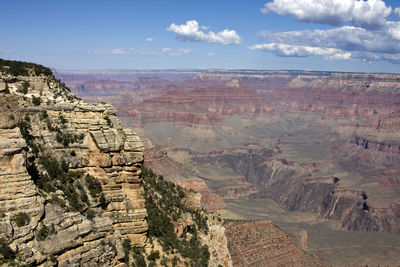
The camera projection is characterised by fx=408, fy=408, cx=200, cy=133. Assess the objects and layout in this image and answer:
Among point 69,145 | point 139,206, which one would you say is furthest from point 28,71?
point 139,206

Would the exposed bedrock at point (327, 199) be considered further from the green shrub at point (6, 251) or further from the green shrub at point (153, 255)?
the green shrub at point (6, 251)

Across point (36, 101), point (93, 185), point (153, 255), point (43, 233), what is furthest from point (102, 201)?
point (36, 101)

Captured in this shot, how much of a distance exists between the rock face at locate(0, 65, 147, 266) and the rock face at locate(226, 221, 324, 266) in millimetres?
35375

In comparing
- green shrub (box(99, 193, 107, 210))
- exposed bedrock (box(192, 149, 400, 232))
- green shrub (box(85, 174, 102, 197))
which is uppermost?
green shrub (box(85, 174, 102, 197))

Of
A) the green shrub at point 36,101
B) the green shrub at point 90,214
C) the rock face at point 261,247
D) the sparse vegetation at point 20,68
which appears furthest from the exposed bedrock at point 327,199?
the green shrub at point 90,214

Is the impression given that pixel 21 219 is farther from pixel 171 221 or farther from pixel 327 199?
pixel 327 199

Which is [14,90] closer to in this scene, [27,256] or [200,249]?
[27,256]

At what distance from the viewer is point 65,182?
18.3m

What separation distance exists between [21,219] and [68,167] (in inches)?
246

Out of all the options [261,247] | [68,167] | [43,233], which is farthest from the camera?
[261,247]

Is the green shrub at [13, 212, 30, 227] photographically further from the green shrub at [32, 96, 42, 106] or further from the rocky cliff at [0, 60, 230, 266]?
the green shrub at [32, 96, 42, 106]

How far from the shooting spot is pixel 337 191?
15362 centimetres

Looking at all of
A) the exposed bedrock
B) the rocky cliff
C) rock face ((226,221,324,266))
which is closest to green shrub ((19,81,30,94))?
the rocky cliff

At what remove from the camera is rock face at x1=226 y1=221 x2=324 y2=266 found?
53.5 m
